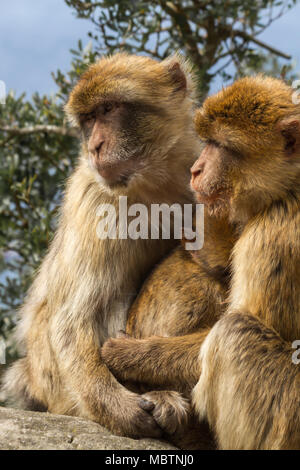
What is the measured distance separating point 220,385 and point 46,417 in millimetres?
1140

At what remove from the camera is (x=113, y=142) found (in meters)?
3.79

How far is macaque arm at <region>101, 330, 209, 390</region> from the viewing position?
3.40 m

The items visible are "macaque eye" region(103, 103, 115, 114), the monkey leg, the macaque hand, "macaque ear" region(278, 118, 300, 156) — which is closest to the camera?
the monkey leg

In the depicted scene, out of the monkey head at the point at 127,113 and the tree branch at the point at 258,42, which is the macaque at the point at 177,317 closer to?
the monkey head at the point at 127,113

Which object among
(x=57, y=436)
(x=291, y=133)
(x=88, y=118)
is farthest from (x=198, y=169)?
(x=57, y=436)

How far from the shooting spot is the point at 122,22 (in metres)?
6.62

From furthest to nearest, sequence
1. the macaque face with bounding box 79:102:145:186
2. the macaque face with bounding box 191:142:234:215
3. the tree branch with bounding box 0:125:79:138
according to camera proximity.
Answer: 1. the tree branch with bounding box 0:125:79:138
2. the macaque face with bounding box 79:102:145:186
3. the macaque face with bounding box 191:142:234:215

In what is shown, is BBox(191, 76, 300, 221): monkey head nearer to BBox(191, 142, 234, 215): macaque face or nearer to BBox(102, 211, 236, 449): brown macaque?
BBox(191, 142, 234, 215): macaque face

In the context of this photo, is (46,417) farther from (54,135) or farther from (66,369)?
(54,135)

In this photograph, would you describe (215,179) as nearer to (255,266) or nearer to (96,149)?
(255,266)

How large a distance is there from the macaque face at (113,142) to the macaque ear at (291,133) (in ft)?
3.21

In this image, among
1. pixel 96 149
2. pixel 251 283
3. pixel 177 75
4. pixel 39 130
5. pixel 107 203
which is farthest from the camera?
pixel 39 130

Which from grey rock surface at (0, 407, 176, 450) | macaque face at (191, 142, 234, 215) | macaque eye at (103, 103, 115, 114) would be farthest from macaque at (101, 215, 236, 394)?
macaque eye at (103, 103, 115, 114)

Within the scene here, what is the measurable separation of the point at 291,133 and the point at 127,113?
3.77 feet
